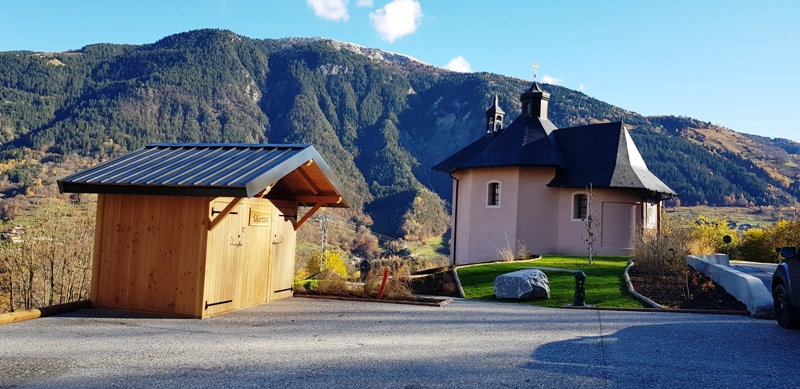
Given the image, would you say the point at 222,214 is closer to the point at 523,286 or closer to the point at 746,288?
the point at 523,286

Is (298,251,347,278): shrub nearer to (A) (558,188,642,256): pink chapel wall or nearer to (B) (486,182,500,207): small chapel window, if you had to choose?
(B) (486,182,500,207): small chapel window

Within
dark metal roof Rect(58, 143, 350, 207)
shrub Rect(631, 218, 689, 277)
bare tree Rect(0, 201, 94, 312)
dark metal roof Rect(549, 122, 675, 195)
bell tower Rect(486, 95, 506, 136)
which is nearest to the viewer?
dark metal roof Rect(58, 143, 350, 207)

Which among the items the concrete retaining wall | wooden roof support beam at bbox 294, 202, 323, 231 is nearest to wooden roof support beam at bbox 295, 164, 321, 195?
wooden roof support beam at bbox 294, 202, 323, 231

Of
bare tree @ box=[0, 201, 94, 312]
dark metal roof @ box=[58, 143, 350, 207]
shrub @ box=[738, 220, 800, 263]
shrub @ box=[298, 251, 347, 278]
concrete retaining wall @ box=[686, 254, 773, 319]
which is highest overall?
dark metal roof @ box=[58, 143, 350, 207]

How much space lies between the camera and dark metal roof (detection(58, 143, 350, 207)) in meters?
9.62

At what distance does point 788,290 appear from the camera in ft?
30.2

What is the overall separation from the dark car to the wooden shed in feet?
25.9

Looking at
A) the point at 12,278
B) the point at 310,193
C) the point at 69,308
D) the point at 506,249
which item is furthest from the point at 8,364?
the point at 506,249

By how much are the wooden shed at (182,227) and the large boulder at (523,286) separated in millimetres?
5556

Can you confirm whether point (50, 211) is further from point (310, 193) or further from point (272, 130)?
point (272, 130)

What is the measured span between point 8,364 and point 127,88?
109 m

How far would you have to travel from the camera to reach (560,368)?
22.4 ft

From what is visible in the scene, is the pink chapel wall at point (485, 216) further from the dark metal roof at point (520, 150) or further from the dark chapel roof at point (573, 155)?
the dark chapel roof at point (573, 155)

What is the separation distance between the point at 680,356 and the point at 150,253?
313 inches
